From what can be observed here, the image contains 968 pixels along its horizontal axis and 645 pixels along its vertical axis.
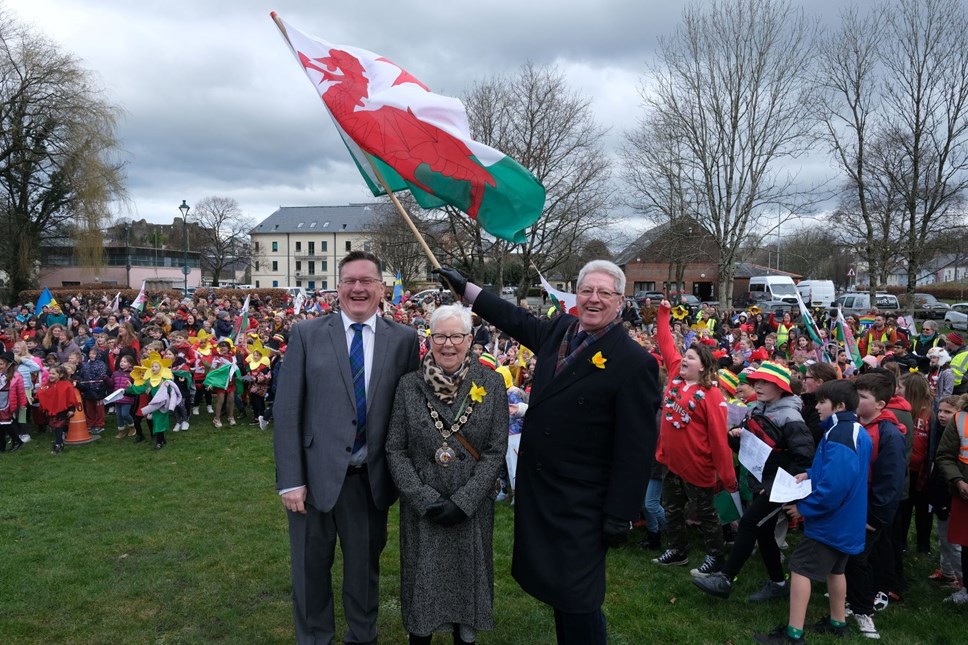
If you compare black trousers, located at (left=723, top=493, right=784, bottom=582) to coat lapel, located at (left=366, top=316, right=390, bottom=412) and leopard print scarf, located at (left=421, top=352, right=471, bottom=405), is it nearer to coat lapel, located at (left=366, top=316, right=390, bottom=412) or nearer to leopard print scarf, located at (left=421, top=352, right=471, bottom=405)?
leopard print scarf, located at (left=421, top=352, right=471, bottom=405)

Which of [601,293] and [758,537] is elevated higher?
[601,293]

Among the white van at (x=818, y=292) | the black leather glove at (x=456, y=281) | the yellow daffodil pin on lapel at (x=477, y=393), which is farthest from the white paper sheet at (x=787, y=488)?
the white van at (x=818, y=292)

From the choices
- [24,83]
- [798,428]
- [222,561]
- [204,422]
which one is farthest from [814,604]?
[24,83]

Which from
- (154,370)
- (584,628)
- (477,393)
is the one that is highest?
(477,393)

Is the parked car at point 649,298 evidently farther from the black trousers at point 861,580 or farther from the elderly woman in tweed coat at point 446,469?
the elderly woman in tweed coat at point 446,469

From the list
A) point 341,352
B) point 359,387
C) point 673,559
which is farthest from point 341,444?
point 673,559

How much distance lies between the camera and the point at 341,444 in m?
3.26

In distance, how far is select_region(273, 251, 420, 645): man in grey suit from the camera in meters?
3.27

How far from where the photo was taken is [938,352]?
9.67m

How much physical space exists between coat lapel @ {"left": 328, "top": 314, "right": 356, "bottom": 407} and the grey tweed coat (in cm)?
27

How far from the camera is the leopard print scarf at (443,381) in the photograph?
126 inches

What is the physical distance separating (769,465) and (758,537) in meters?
0.64

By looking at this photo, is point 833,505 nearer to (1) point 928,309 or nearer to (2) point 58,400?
(2) point 58,400

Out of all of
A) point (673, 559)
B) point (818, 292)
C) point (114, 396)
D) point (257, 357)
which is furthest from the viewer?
point (818, 292)
